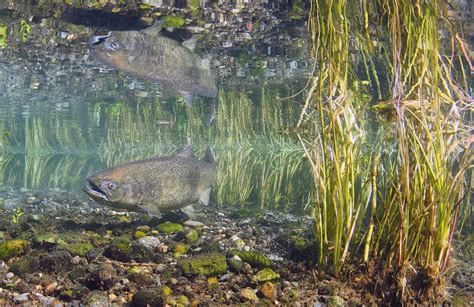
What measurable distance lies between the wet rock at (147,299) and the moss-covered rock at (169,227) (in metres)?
2.72

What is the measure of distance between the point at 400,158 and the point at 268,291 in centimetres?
204

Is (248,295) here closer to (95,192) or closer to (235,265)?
(235,265)

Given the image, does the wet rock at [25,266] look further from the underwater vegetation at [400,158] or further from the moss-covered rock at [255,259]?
the underwater vegetation at [400,158]

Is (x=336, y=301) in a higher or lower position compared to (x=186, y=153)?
lower

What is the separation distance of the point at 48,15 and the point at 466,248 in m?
13.2

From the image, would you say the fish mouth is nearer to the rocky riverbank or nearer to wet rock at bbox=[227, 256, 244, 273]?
the rocky riverbank

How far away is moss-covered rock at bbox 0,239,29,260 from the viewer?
458 centimetres

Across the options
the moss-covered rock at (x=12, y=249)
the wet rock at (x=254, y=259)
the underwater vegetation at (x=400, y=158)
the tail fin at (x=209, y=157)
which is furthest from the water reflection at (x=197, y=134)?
the moss-covered rock at (x=12, y=249)

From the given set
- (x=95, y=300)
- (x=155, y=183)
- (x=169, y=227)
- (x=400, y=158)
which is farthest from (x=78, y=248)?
(x=400, y=158)

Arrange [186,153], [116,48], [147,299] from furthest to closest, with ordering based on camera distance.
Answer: [186,153]
[116,48]
[147,299]

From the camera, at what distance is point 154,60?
7.70 m

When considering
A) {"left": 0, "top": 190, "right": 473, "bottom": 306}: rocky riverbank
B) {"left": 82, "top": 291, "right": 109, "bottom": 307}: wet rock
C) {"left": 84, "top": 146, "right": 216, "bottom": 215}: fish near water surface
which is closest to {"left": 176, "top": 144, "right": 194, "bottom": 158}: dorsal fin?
{"left": 84, "top": 146, "right": 216, "bottom": 215}: fish near water surface

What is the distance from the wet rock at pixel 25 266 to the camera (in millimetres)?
4160

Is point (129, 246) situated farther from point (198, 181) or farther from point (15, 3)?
point (15, 3)
